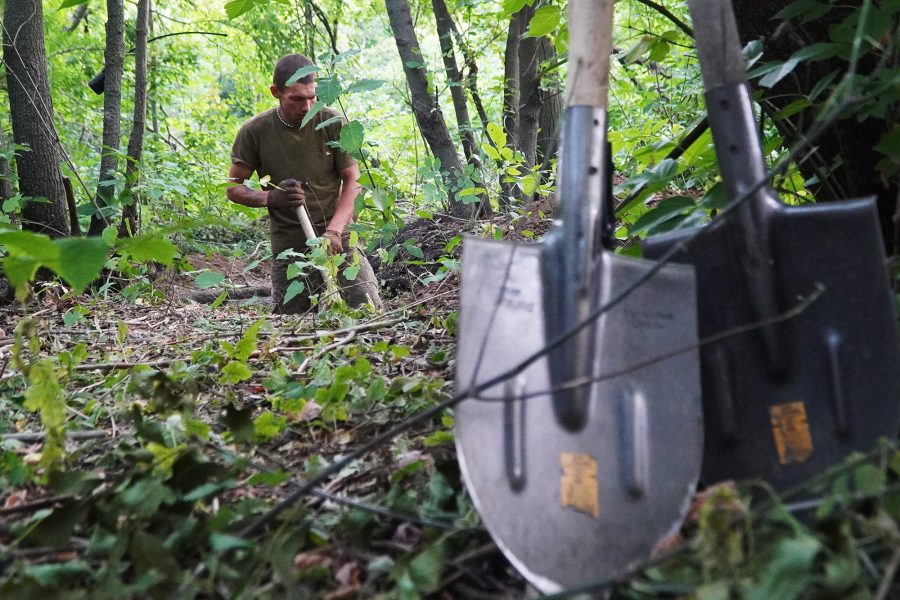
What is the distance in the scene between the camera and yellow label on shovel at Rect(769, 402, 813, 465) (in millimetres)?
1092

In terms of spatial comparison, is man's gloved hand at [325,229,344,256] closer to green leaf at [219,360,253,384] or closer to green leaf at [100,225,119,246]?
green leaf at [100,225,119,246]

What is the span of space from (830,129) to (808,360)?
0.82 metres

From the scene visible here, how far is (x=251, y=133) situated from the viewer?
13.8 ft

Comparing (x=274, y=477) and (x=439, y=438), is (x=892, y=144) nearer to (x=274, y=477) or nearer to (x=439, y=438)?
(x=439, y=438)

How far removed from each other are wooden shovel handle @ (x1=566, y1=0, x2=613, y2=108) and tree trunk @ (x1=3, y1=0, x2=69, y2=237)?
374 centimetres

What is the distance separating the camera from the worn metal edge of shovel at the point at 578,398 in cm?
98

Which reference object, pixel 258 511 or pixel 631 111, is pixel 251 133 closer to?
pixel 631 111

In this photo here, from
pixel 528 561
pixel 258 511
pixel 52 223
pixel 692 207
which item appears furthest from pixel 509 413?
pixel 52 223

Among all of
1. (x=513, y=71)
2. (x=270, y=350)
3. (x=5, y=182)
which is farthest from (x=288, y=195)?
(x=513, y=71)

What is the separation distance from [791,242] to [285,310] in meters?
3.39

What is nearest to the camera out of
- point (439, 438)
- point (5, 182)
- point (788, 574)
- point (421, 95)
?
point (788, 574)

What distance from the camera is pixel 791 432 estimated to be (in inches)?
43.8

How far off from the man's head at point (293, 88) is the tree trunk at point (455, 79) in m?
1.57

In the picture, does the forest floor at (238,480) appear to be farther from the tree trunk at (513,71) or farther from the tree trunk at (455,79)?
the tree trunk at (513,71)
